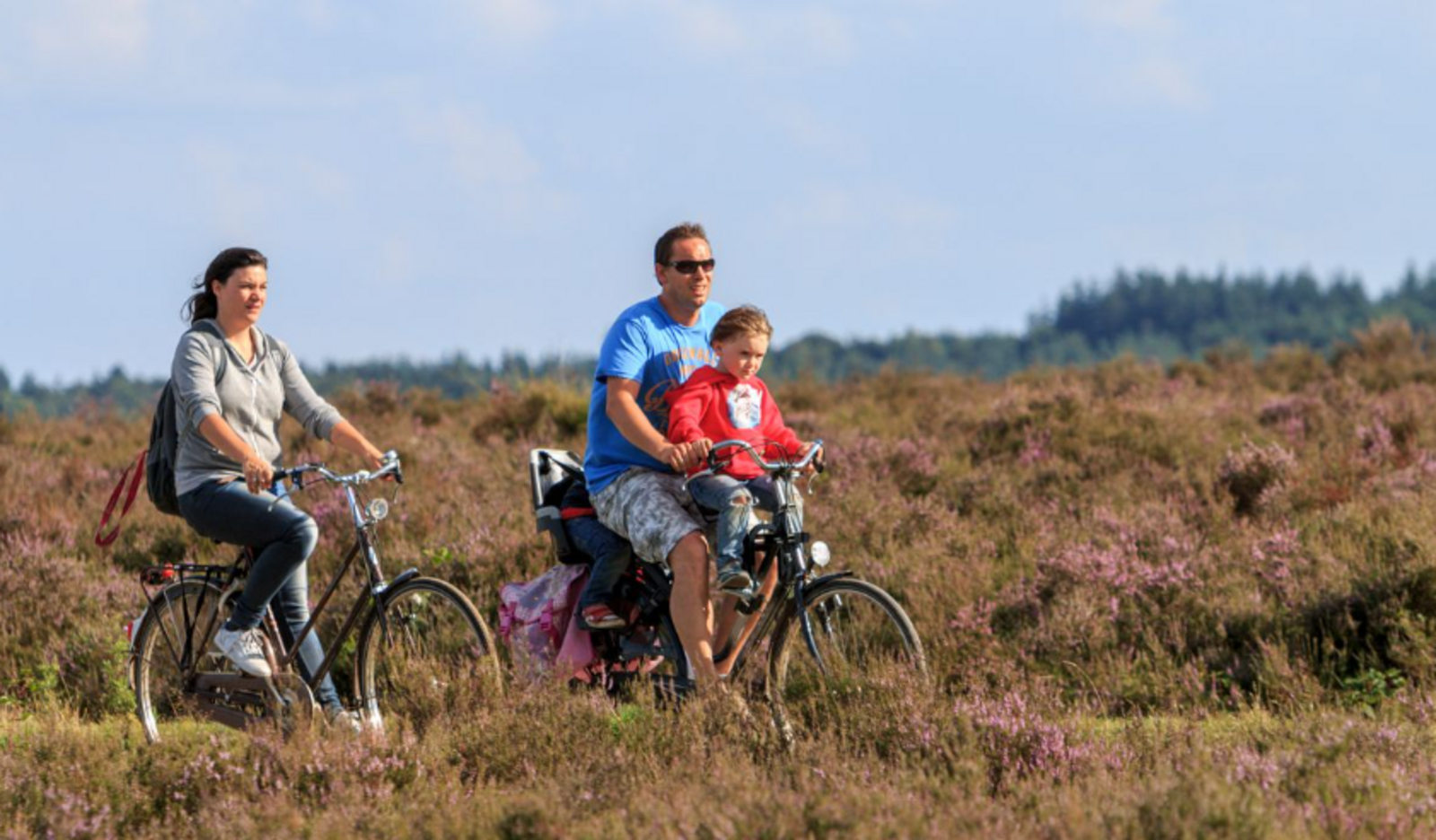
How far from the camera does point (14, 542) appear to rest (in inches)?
441

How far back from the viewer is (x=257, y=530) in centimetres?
667

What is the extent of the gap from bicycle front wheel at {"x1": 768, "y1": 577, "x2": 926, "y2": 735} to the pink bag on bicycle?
0.96 m

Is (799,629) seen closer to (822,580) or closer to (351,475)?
(822,580)

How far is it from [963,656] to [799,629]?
7.44 feet

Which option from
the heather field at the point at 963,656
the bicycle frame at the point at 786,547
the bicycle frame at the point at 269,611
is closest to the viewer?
the heather field at the point at 963,656

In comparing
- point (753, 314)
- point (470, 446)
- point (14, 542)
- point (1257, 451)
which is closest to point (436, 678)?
point (753, 314)

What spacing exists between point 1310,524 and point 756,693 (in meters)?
5.15

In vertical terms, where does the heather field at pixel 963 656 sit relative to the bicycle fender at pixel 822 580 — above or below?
below

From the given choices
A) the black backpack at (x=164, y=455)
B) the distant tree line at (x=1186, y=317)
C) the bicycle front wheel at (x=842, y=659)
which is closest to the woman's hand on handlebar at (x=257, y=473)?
the black backpack at (x=164, y=455)

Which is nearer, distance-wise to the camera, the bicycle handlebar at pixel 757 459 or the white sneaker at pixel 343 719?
the white sneaker at pixel 343 719

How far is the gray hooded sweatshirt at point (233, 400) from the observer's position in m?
6.55

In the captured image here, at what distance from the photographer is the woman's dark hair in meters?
6.71

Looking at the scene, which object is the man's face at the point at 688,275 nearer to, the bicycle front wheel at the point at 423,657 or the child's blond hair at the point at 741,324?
the child's blond hair at the point at 741,324

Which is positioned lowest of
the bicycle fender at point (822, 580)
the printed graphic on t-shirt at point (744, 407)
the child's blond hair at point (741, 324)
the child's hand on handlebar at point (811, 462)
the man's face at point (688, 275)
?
the bicycle fender at point (822, 580)
